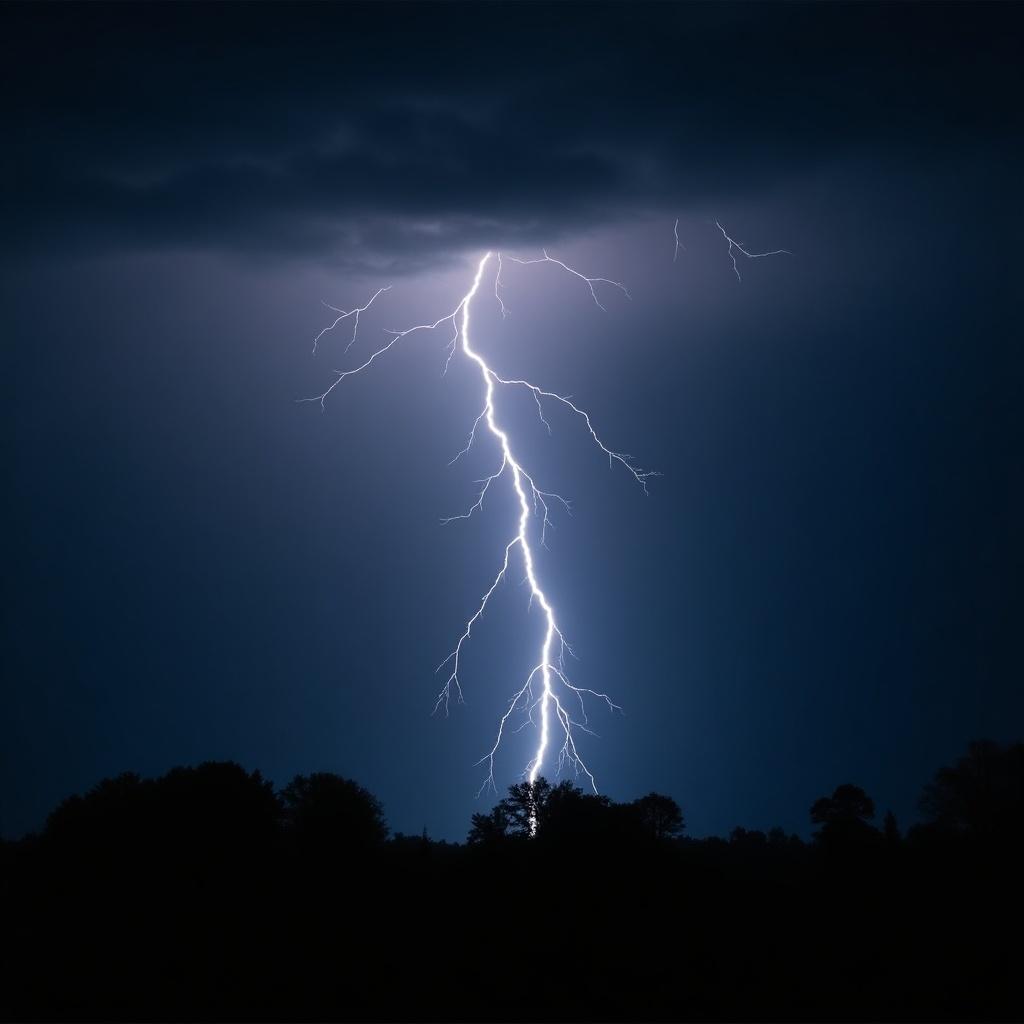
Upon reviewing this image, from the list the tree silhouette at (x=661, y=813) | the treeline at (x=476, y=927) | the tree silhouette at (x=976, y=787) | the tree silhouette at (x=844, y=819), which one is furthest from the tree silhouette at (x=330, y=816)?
the tree silhouette at (x=976, y=787)

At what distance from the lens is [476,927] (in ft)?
52.7

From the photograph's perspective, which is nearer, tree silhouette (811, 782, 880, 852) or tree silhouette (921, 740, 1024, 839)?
tree silhouette (811, 782, 880, 852)

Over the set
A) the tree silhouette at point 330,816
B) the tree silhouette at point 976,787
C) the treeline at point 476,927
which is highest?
the tree silhouette at point 976,787

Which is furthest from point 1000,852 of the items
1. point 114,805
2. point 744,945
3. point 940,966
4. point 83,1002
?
point 114,805

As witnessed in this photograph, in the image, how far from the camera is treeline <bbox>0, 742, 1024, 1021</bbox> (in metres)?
14.1

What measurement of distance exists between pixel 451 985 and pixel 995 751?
2491cm

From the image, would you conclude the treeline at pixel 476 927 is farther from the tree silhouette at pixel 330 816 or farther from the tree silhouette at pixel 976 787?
the tree silhouette at pixel 976 787

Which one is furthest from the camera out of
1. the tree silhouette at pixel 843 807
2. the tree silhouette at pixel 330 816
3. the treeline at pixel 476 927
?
the tree silhouette at pixel 843 807

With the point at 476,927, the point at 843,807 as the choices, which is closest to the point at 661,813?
the point at 843,807

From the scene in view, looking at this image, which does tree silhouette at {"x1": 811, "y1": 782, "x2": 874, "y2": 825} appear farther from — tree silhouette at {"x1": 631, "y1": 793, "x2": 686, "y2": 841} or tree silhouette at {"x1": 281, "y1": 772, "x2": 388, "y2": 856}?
tree silhouette at {"x1": 281, "y1": 772, "x2": 388, "y2": 856}

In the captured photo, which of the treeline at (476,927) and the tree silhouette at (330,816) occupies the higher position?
the tree silhouette at (330,816)

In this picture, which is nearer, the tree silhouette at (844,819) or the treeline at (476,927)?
the treeline at (476,927)

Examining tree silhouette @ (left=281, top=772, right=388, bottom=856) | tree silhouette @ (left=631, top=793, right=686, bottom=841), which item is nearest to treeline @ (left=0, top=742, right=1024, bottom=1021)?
tree silhouette @ (left=281, top=772, right=388, bottom=856)

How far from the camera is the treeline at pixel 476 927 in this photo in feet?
46.1
